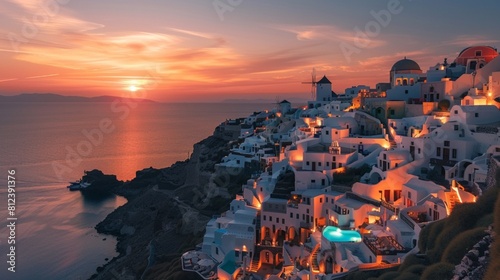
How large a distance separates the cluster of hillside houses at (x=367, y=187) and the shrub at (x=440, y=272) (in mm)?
4023

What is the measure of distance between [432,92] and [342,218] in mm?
15317

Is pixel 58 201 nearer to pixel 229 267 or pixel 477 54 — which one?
pixel 229 267

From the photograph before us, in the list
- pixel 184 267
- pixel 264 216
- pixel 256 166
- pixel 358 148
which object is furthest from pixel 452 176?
pixel 256 166

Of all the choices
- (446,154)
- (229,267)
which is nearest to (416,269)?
(446,154)

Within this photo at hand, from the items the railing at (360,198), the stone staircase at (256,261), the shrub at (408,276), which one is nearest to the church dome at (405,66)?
the railing at (360,198)

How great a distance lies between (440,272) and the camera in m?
8.55

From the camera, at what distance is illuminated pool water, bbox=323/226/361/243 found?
15813mm

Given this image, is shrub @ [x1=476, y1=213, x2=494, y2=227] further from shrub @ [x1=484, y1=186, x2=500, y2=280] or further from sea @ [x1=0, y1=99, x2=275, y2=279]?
sea @ [x1=0, y1=99, x2=275, y2=279]

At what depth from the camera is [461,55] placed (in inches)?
1320

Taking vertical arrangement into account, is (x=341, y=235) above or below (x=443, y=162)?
below

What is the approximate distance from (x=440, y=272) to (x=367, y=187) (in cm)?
1161

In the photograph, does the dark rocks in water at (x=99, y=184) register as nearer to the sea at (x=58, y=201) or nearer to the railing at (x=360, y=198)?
the sea at (x=58, y=201)

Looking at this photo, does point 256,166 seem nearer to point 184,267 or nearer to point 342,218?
point 184,267

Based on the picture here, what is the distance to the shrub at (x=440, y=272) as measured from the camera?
8.44 m
